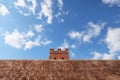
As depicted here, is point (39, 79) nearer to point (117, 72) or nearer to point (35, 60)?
point (35, 60)

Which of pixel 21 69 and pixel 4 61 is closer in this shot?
pixel 21 69

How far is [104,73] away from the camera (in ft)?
52.9

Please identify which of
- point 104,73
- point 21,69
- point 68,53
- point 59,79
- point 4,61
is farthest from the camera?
point 68,53

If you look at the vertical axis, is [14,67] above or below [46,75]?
above

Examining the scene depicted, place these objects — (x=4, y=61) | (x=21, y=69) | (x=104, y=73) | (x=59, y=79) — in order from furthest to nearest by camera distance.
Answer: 1. (x=4, y=61)
2. (x=21, y=69)
3. (x=104, y=73)
4. (x=59, y=79)

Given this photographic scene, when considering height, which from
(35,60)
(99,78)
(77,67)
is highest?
(35,60)

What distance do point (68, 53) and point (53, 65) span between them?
1169 inches

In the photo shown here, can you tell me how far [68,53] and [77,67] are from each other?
30159 mm

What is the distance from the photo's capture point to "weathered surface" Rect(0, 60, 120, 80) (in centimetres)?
1541

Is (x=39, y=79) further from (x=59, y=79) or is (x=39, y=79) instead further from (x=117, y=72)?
(x=117, y=72)

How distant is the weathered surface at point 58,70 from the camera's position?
607 inches

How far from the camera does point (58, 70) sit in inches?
667

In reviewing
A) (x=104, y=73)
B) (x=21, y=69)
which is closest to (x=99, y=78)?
(x=104, y=73)

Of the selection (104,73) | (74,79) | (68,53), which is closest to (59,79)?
(74,79)
